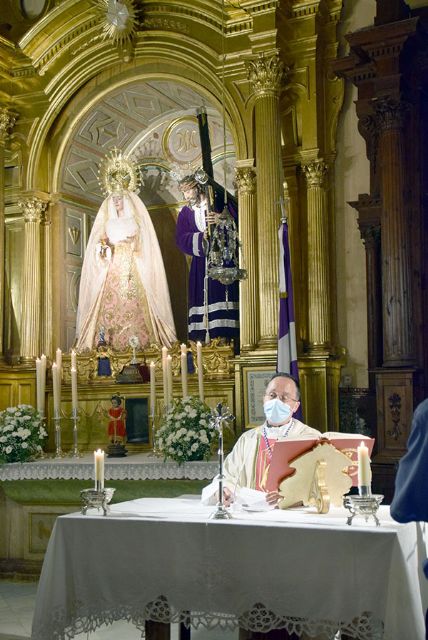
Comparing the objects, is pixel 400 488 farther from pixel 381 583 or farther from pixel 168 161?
pixel 168 161

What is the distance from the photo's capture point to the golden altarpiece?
322 inches

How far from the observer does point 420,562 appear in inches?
159

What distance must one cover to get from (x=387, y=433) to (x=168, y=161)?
185 inches

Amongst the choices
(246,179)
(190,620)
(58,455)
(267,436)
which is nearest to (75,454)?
(58,455)

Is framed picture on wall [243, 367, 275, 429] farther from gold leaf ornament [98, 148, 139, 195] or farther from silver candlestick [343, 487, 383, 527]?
silver candlestick [343, 487, 383, 527]

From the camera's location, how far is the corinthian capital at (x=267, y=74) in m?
8.20

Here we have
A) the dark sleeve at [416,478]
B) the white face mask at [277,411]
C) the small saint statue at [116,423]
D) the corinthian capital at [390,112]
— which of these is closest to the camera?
the dark sleeve at [416,478]

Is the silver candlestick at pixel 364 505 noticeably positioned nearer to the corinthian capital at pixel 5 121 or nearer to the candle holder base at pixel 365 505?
the candle holder base at pixel 365 505

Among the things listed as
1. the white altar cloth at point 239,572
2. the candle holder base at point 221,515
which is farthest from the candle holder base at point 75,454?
the candle holder base at point 221,515

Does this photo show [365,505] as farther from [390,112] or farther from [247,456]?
[390,112]

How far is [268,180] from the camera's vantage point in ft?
26.6

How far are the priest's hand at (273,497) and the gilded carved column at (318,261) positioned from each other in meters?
3.53

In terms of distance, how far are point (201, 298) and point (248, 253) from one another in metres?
1.01

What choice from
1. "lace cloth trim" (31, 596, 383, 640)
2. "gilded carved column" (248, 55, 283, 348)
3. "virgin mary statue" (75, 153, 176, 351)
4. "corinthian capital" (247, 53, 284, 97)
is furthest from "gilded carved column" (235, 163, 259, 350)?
"lace cloth trim" (31, 596, 383, 640)
